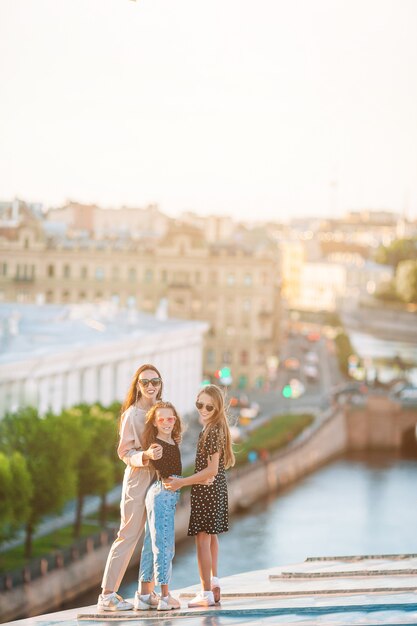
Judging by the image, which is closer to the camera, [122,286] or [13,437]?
[13,437]

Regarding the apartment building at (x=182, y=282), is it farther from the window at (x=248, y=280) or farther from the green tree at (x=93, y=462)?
the green tree at (x=93, y=462)

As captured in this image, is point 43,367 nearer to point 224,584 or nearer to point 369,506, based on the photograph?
point 369,506

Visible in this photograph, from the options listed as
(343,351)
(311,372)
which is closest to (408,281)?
(343,351)

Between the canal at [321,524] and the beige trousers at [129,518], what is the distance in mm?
8479

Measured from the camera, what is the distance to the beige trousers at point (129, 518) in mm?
3910

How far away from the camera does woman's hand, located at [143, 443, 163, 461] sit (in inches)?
149

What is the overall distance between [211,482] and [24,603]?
25.5ft

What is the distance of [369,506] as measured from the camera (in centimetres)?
1981

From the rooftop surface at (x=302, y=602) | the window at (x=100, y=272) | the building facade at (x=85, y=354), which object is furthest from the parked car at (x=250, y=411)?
the rooftop surface at (x=302, y=602)

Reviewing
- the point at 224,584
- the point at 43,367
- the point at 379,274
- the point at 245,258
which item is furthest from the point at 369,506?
the point at 379,274

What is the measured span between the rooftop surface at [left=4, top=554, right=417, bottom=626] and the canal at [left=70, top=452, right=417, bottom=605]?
322 inches

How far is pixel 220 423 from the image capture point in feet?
12.6

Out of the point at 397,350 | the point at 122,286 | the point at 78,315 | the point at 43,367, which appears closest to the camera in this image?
the point at 43,367

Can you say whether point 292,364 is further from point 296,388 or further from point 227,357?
point 227,357
